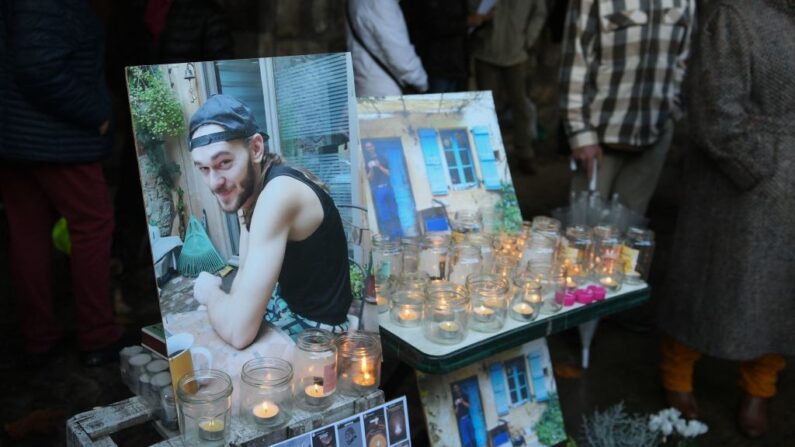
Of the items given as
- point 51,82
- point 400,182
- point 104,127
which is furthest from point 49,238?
point 400,182

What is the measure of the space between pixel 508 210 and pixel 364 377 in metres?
1.05

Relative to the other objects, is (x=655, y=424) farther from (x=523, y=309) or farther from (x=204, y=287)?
(x=204, y=287)

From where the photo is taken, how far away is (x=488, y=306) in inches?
70.8

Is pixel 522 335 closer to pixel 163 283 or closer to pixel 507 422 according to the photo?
pixel 507 422

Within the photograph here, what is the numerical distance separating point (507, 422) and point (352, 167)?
3.76 feet

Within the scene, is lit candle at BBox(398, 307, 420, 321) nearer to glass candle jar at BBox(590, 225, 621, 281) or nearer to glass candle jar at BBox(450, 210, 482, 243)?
glass candle jar at BBox(450, 210, 482, 243)

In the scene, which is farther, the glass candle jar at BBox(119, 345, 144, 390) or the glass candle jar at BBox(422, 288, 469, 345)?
the glass candle jar at BBox(422, 288, 469, 345)

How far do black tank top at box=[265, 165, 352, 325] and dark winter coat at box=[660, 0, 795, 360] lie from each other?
1.54m

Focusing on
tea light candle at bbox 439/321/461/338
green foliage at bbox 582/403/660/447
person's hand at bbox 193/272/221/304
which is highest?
person's hand at bbox 193/272/221/304

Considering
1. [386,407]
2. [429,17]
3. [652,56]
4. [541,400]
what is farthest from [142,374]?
[429,17]

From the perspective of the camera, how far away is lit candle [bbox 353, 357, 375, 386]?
1476 mm

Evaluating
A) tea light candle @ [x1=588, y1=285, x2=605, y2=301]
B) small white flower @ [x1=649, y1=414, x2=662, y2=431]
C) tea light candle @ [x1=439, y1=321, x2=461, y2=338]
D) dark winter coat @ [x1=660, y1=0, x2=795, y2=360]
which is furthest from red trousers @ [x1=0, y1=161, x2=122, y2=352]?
dark winter coat @ [x1=660, y1=0, x2=795, y2=360]

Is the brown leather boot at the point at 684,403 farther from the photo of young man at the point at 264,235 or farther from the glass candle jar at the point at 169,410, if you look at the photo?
the glass candle jar at the point at 169,410

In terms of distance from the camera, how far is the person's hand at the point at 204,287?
1318 mm
